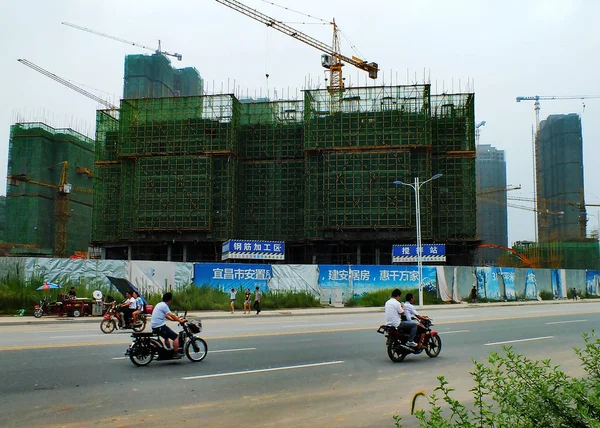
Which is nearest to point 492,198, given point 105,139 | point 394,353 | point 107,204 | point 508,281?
point 508,281

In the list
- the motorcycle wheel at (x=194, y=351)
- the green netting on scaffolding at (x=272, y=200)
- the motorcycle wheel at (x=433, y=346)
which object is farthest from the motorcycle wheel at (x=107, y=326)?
A: the green netting on scaffolding at (x=272, y=200)

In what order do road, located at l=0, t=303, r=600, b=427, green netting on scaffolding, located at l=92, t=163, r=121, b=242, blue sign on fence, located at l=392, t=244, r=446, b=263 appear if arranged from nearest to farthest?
road, located at l=0, t=303, r=600, b=427 < blue sign on fence, located at l=392, t=244, r=446, b=263 < green netting on scaffolding, located at l=92, t=163, r=121, b=242

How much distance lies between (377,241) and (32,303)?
4516cm

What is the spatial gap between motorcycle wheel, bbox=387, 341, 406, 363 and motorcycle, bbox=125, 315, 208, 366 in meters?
4.28

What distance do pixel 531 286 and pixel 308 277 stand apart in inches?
922

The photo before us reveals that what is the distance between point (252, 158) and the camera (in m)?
72.6

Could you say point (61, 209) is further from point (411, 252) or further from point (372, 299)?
point (372, 299)

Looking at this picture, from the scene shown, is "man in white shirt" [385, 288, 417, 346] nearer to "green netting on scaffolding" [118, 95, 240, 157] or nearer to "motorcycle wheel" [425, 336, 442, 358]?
"motorcycle wheel" [425, 336, 442, 358]

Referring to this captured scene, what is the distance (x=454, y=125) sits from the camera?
68.9 metres

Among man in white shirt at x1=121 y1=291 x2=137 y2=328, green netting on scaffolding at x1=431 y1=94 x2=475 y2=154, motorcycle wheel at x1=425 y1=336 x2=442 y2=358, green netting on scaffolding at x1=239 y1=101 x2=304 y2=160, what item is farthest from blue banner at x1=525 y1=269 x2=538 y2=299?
motorcycle wheel at x1=425 y1=336 x2=442 y2=358

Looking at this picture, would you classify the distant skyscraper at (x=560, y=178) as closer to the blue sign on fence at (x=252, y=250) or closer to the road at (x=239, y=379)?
the blue sign on fence at (x=252, y=250)

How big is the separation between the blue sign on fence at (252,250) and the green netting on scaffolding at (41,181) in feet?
189

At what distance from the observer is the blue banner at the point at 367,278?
38844 millimetres

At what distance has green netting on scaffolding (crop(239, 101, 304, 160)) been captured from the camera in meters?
72.2
